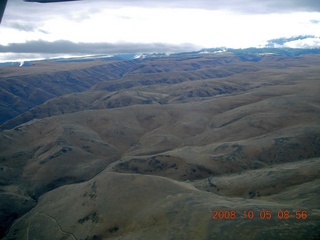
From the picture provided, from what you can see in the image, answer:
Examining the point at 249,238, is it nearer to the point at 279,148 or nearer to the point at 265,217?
the point at 265,217

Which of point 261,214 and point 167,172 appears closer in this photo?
point 261,214

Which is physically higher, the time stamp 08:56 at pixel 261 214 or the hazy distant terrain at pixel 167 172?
the time stamp 08:56 at pixel 261 214

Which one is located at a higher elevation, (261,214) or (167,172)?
(261,214)

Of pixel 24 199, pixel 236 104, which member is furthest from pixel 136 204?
pixel 236 104

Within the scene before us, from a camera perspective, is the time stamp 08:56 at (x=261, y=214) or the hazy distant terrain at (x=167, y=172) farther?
the hazy distant terrain at (x=167, y=172)
